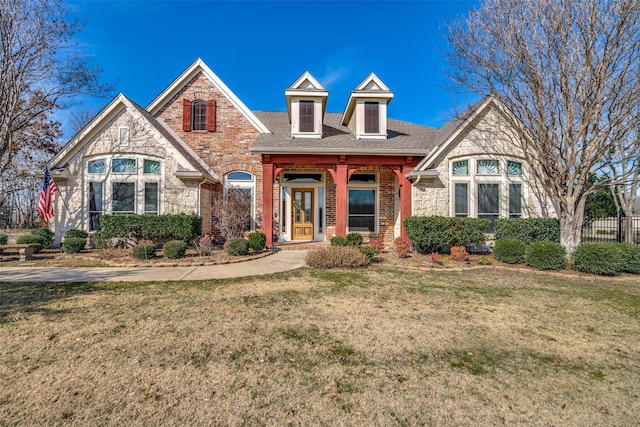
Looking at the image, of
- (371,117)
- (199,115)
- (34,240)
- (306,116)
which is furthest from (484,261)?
(34,240)

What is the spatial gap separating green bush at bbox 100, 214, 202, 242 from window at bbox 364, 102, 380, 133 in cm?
832

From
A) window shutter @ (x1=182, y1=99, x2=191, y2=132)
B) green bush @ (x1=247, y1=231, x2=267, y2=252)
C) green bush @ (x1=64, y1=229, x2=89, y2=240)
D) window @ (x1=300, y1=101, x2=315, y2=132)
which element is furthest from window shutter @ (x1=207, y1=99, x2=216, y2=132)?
green bush @ (x1=64, y1=229, x2=89, y2=240)

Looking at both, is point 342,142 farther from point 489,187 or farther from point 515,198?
point 515,198

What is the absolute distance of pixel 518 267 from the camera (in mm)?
8562

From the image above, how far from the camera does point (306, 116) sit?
13.1 meters

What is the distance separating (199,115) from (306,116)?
5.00 m

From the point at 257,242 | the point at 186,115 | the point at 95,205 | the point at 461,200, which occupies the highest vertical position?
the point at 186,115

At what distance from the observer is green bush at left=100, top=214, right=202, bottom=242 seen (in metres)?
10.4

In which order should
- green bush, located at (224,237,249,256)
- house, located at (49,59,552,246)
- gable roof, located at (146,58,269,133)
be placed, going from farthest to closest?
gable roof, located at (146,58,269,133)
house, located at (49,59,552,246)
green bush, located at (224,237,249,256)

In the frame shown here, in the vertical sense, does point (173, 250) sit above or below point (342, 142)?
below

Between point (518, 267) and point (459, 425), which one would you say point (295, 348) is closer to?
point (459, 425)

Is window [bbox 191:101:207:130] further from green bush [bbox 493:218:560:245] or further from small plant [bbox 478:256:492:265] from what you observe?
green bush [bbox 493:218:560:245]

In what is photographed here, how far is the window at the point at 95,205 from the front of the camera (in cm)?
1151

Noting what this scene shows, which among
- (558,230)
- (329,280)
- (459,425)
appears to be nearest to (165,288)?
(329,280)
